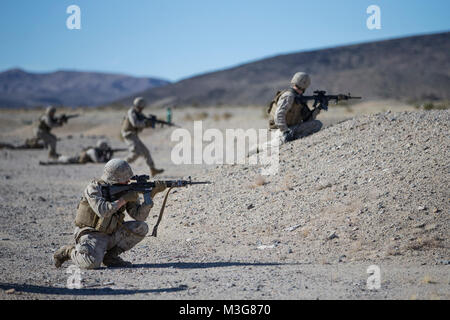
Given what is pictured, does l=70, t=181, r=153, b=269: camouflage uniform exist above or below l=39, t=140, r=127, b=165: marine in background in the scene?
below

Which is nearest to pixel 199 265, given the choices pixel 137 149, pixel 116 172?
pixel 116 172

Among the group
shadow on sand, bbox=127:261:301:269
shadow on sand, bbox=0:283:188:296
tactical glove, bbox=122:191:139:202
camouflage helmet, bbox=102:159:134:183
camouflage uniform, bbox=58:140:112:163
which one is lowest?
shadow on sand, bbox=0:283:188:296

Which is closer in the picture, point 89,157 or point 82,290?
point 82,290

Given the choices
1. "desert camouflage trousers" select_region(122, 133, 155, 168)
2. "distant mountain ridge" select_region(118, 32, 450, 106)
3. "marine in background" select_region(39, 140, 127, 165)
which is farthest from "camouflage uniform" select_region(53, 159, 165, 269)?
"distant mountain ridge" select_region(118, 32, 450, 106)

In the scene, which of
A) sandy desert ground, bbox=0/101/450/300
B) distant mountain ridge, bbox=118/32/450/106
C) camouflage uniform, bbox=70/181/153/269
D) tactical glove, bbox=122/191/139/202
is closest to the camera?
sandy desert ground, bbox=0/101/450/300

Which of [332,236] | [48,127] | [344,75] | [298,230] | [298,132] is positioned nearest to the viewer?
[332,236]

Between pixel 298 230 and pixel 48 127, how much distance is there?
43.5ft

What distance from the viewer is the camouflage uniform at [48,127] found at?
18656 millimetres

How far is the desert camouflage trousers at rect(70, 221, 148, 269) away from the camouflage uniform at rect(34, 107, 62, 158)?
42.1 ft

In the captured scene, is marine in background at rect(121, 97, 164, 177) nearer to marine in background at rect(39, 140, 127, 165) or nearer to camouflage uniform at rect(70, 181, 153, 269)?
marine in background at rect(39, 140, 127, 165)

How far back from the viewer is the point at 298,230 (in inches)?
291

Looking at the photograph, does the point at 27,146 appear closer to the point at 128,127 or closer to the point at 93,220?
the point at 128,127

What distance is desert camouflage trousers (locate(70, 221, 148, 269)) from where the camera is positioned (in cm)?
629
